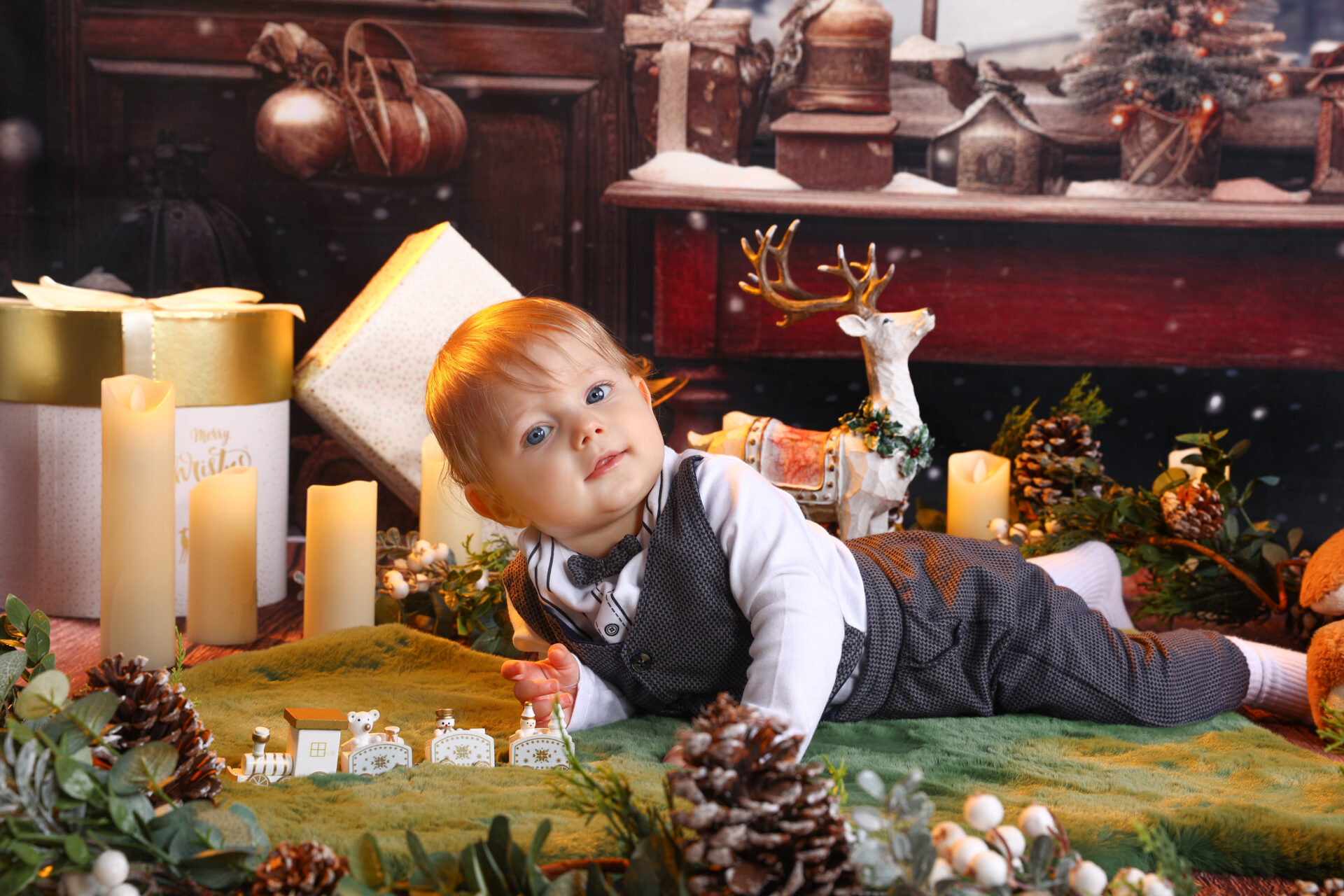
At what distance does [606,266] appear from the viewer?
1.77 metres

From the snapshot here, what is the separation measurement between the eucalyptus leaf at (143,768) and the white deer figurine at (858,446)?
0.86 metres

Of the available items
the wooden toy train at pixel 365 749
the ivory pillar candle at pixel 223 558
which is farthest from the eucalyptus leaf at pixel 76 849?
the ivory pillar candle at pixel 223 558

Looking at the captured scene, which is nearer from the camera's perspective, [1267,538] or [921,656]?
[921,656]

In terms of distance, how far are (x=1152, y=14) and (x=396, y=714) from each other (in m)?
1.52

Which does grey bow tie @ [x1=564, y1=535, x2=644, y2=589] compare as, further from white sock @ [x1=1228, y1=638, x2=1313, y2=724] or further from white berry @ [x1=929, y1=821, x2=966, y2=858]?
white sock @ [x1=1228, y1=638, x2=1313, y2=724]

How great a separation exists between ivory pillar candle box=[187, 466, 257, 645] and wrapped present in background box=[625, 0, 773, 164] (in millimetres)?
844

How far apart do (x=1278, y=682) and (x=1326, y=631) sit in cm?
10

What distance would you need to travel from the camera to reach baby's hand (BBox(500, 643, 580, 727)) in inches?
35.9

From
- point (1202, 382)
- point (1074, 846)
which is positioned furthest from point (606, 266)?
point (1074, 846)

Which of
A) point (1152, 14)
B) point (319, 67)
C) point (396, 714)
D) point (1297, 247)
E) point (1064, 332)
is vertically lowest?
point (396, 714)

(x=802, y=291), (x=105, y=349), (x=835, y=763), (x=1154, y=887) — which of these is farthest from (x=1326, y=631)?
(x=105, y=349)

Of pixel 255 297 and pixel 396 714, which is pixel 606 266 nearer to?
pixel 255 297

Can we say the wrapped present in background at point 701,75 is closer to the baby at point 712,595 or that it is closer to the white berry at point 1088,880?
the baby at point 712,595

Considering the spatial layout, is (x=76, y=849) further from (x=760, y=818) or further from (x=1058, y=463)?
(x=1058, y=463)
